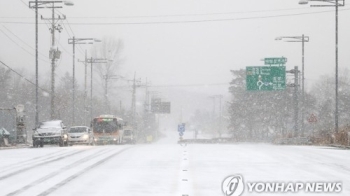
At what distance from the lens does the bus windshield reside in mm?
57125

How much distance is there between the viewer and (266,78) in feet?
181

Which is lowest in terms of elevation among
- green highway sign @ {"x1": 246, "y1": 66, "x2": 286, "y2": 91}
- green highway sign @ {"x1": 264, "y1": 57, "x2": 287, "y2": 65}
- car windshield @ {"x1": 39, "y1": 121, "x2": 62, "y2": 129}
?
car windshield @ {"x1": 39, "y1": 121, "x2": 62, "y2": 129}

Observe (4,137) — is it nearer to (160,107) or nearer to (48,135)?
(48,135)

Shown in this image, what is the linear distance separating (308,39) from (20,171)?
47.4 m

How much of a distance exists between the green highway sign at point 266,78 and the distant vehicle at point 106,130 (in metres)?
13.3

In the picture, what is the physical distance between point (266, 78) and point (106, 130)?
15.9 metres

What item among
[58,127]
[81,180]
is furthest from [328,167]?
[58,127]

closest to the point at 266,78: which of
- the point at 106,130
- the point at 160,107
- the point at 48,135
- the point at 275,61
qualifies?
the point at 275,61

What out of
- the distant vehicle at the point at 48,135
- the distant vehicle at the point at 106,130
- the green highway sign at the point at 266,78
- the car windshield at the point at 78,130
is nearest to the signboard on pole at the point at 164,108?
the distant vehicle at the point at 106,130

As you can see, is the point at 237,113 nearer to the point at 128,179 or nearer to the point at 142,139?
the point at 142,139

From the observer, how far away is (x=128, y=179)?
14.8 metres

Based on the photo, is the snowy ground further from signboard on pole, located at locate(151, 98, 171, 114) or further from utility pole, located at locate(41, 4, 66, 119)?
signboard on pole, located at locate(151, 98, 171, 114)

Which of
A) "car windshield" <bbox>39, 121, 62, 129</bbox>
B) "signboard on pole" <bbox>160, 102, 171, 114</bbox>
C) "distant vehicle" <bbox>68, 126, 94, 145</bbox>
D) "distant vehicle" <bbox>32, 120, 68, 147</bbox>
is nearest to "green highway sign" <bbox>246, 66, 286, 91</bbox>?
"distant vehicle" <bbox>68, 126, 94, 145</bbox>

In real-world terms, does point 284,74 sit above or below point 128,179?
above
